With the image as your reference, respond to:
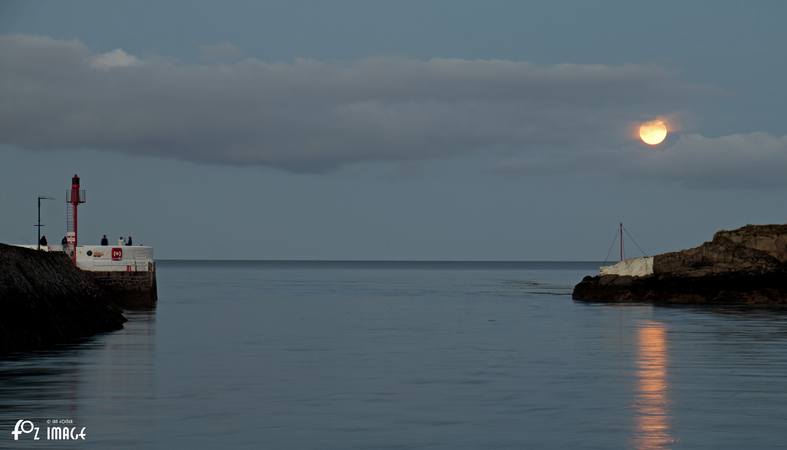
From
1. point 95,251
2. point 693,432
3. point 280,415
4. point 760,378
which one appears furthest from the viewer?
point 95,251

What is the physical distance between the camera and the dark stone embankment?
3866 centimetres

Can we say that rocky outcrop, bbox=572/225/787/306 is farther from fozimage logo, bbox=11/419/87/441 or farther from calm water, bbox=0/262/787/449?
fozimage logo, bbox=11/419/87/441

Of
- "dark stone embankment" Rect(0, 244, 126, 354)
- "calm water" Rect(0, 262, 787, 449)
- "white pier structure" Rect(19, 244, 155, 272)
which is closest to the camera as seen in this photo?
"calm water" Rect(0, 262, 787, 449)

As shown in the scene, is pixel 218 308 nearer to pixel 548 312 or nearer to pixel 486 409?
pixel 548 312

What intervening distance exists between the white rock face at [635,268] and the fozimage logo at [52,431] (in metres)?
71.2

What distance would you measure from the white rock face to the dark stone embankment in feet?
159

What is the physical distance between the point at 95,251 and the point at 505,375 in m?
43.3

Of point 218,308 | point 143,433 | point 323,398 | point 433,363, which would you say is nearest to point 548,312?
point 218,308

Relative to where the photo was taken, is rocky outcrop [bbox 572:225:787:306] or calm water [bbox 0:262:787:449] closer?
calm water [bbox 0:262:787:449]

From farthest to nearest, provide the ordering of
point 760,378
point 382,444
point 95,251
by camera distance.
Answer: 1. point 95,251
2. point 760,378
3. point 382,444

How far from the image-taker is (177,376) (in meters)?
33.5

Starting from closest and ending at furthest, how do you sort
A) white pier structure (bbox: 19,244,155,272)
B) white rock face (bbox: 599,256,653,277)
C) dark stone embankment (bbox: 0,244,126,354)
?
dark stone embankment (bbox: 0,244,126,354) < white pier structure (bbox: 19,244,155,272) < white rock face (bbox: 599,256,653,277)

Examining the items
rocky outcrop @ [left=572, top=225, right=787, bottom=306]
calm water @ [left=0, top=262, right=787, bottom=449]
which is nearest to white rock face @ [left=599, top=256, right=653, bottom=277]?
rocky outcrop @ [left=572, top=225, right=787, bottom=306]

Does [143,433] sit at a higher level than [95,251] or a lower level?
lower
